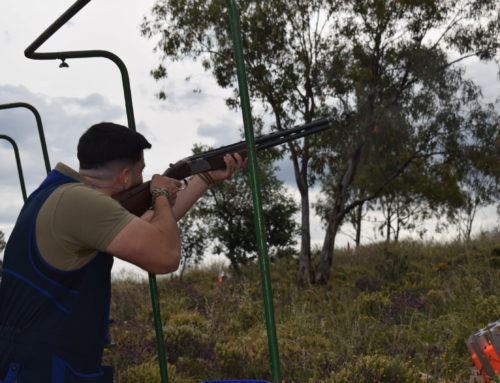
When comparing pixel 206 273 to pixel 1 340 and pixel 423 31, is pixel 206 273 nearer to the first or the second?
pixel 423 31

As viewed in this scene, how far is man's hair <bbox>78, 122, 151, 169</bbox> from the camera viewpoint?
287 cm

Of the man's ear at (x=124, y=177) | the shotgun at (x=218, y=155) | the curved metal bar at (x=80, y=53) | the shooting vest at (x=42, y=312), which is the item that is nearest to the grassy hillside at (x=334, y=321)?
the shotgun at (x=218, y=155)

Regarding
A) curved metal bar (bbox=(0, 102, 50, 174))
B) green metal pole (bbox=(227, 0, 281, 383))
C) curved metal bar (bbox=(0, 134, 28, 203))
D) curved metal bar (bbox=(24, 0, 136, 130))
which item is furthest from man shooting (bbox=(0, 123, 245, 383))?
curved metal bar (bbox=(0, 134, 28, 203))

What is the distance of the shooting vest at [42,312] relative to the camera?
272 centimetres

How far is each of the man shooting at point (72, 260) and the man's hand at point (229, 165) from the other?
0.88 meters

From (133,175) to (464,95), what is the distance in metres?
13.6

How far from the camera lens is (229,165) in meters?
3.74

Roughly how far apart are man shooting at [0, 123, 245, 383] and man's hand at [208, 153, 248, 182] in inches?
34.5

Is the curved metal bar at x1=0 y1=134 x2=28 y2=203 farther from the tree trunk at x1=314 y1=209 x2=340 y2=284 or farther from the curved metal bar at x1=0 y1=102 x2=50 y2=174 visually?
the tree trunk at x1=314 y1=209 x2=340 y2=284

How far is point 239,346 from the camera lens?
314 inches

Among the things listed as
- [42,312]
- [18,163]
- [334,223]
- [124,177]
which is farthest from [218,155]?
[334,223]

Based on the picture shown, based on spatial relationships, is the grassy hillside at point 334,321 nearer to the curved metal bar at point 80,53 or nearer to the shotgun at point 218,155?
the shotgun at point 218,155

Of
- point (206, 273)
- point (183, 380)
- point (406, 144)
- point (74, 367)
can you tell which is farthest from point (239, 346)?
point (206, 273)

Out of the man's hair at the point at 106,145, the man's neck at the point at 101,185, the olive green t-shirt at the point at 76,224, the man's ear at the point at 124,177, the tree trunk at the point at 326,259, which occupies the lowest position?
the olive green t-shirt at the point at 76,224
